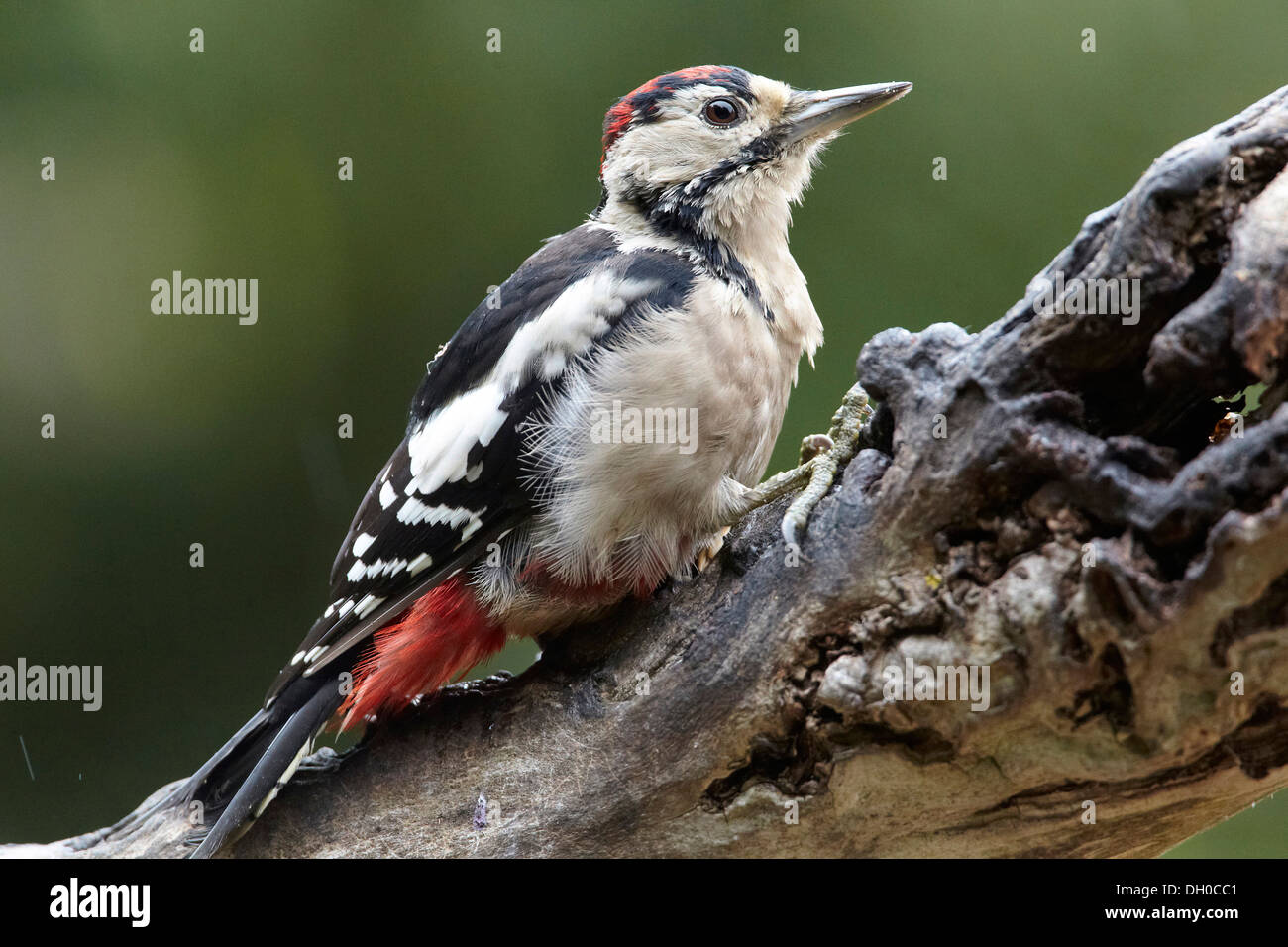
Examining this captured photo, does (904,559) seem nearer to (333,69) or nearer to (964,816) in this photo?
(964,816)

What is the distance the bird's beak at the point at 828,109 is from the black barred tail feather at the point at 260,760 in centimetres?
131

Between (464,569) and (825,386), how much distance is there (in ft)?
4.60

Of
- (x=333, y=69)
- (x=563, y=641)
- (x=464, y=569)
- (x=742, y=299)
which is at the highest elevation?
(x=333, y=69)

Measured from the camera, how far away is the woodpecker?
1.91 metres

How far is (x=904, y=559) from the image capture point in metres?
1.52

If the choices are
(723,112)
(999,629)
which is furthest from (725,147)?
(999,629)

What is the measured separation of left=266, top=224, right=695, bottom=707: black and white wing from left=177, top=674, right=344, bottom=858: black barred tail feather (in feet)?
0.14

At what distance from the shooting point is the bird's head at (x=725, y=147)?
222cm

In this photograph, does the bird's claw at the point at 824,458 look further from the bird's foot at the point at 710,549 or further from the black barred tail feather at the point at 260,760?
the black barred tail feather at the point at 260,760

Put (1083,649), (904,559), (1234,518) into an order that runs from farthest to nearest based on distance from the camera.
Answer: (904,559) < (1083,649) < (1234,518)

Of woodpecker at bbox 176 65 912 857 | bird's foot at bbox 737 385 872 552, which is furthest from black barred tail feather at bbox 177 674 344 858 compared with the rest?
bird's foot at bbox 737 385 872 552

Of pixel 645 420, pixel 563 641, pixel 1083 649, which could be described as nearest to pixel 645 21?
pixel 645 420

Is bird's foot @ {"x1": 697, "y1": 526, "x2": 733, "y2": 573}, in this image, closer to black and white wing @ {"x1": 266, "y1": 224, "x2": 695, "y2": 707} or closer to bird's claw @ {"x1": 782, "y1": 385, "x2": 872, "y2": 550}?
bird's claw @ {"x1": 782, "y1": 385, "x2": 872, "y2": 550}

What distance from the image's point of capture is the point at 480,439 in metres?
2.01
